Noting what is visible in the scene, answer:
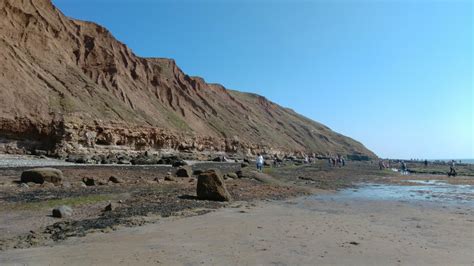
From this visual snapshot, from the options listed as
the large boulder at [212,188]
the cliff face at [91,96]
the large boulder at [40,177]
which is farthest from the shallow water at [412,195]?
the cliff face at [91,96]

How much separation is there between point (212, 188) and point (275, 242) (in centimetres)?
733

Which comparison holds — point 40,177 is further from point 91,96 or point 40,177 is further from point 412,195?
point 91,96

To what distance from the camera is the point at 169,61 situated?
9581 cm

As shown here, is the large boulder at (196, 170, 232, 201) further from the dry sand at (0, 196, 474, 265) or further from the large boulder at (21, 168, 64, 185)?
the large boulder at (21, 168, 64, 185)

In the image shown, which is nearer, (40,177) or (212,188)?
(212,188)

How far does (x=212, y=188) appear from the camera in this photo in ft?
→ 52.8

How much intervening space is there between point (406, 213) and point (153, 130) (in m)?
46.0

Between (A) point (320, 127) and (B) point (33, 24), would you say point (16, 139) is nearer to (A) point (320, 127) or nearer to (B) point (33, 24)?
(B) point (33, 24)

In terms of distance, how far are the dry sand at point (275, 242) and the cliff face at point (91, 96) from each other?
33846 millimetres

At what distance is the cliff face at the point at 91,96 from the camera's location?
4194 cm

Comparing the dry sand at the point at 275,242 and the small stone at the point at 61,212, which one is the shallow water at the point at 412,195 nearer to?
the dry sand at the point at 275,242

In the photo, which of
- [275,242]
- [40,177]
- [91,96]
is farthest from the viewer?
[91,96]

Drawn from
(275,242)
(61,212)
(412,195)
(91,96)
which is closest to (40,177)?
(61,212)

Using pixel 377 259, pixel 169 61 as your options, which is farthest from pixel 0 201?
pixel 169 61
